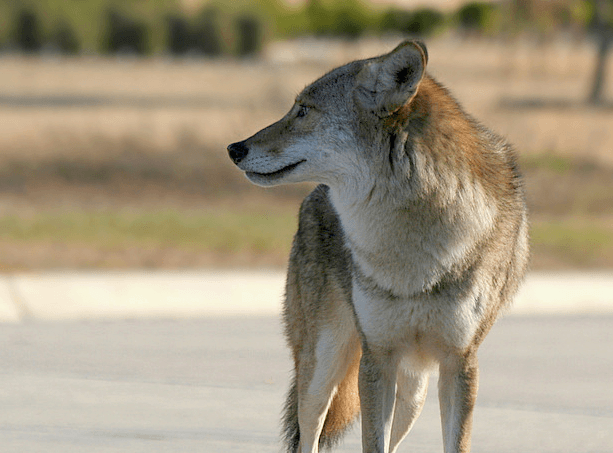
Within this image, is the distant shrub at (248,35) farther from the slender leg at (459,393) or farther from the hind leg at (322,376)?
the slender leg at (459,393)

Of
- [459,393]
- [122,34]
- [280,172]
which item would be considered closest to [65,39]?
[122,34]

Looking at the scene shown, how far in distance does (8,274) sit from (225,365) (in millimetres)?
3351

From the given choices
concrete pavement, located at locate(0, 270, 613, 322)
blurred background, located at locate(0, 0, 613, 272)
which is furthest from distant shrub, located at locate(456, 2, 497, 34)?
concrete pavement, located at locate(0, 270, 613, 322)

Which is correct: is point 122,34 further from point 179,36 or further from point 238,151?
point 238,151

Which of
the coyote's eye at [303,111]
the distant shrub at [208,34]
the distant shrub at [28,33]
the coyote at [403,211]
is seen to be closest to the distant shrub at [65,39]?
the distant shrub at [28,33]

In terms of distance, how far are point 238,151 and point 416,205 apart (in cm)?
76

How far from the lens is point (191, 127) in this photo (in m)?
22.6

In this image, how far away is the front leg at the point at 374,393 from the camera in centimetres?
441

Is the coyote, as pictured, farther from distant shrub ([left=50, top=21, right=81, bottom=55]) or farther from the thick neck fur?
distant shrub ([left=50, top=21, right=81, bottom=55])

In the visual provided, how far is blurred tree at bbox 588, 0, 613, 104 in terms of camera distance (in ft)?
106

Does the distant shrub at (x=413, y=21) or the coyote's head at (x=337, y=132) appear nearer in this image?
the coyote's head at (x=337, y=132)

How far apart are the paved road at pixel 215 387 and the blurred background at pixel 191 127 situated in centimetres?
188

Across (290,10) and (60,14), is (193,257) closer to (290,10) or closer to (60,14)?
(60,14)

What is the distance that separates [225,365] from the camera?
7598 mm
